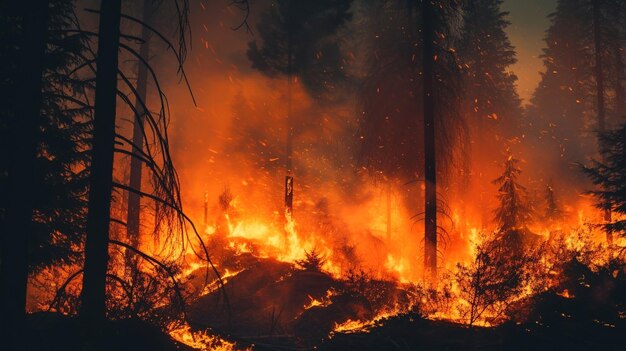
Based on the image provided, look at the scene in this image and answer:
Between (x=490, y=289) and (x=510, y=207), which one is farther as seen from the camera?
(x=510, y=207)

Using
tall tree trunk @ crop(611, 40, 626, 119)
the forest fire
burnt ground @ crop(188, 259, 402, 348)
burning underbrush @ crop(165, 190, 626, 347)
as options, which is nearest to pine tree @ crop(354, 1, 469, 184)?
the forest fire

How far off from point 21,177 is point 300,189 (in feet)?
82.8

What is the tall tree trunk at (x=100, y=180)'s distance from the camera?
4.39 m

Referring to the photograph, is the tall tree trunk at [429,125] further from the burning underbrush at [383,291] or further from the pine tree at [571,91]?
the pine tree at [571,91]

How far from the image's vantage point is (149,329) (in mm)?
5906

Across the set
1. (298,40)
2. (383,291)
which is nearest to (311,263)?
(383,291)

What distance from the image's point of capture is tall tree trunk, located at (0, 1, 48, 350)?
3.86 metres

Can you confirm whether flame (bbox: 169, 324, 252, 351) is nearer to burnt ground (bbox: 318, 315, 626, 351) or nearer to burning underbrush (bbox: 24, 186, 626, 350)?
burning underbrush (bbox: 24, 186, 626, 350)

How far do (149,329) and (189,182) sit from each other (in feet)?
87.9

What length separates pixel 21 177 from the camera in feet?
12.8

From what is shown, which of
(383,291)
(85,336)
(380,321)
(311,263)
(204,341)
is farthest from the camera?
(311,263)

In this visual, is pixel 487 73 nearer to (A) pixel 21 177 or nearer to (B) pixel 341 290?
(B) pixel 341 290

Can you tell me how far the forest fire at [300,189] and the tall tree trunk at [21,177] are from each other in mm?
17

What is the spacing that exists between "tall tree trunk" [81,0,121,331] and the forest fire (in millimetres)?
23
